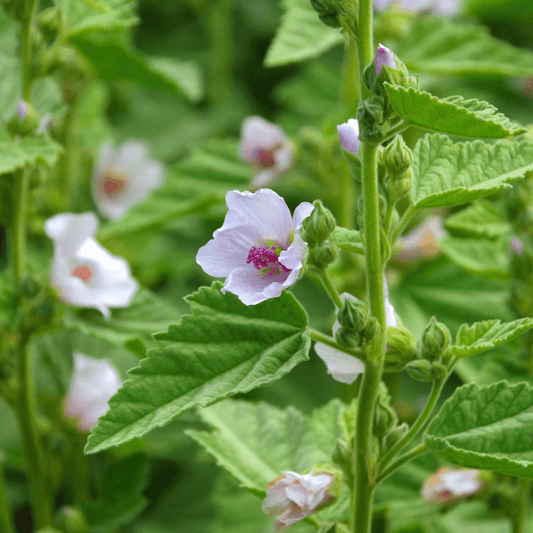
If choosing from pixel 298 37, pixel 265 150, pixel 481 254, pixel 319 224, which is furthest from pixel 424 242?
pixel 319 224

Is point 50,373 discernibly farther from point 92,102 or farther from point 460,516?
point 460,516

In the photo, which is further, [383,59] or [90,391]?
[90,391]

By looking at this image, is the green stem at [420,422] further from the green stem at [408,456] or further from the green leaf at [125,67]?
the green leaf at [125,67]

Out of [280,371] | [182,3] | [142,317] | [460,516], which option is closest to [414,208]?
[280,371]

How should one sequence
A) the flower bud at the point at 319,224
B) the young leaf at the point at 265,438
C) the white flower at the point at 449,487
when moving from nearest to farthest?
1. the flower bud at the point at 319,224
2. the young leaf at the point at 265,438
3. the white flower at the point at 449,487

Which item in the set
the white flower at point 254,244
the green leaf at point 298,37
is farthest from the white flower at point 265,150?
the white flower at point 254,244

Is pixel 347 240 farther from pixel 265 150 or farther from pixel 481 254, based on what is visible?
pixel 265 150

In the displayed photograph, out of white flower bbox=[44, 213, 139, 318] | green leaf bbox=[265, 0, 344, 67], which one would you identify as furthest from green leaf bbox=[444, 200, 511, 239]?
white flower bbox=[44, 213, 139, 318]
